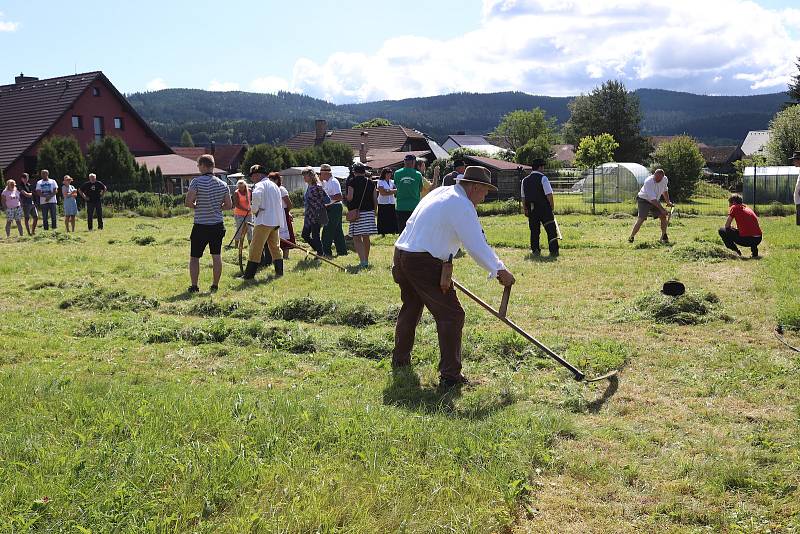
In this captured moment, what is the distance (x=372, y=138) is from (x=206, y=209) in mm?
70368

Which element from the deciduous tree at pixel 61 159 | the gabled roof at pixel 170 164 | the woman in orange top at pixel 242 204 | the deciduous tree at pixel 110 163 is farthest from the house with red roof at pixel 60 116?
the woman in orange top at pixel 242 204

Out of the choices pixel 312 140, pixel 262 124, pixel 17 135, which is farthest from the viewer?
pixel 262 124

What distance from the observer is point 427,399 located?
19.7 feet

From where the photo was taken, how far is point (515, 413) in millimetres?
5539

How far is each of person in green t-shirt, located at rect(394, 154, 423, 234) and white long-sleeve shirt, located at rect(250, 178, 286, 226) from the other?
2850mm

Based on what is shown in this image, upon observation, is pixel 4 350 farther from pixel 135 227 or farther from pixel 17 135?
pixel 17 135

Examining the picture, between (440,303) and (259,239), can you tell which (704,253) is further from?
(440,303)

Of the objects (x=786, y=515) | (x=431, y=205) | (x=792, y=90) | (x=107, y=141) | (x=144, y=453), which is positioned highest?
(x=792, y=90)

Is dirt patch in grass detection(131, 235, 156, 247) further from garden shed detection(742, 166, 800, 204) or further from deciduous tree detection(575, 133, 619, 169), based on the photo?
deciduous tree detection(575, 133, 619, 169)

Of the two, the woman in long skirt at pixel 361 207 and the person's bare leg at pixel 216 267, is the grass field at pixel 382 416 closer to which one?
the person's bare leg at pixel 216 267

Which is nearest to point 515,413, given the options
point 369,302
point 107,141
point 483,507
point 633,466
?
point 633,466

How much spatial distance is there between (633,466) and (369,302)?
216 inches

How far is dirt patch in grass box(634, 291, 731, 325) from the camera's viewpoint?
8375 millimetres

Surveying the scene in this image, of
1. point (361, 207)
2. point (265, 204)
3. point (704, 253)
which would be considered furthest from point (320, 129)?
point (265, 204)
